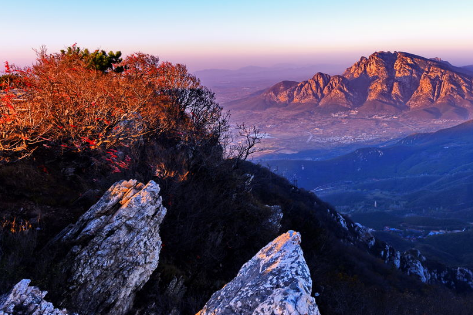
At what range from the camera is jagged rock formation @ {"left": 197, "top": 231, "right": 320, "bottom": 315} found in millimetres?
4652

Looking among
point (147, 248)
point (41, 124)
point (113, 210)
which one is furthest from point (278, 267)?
point (41, 124)

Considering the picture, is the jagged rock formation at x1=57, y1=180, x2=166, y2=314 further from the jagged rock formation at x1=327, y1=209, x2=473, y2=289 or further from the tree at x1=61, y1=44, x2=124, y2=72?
the jagged rock formation at x1=327, y1=209, x2=473, y2=289

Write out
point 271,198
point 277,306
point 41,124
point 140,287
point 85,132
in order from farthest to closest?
1. point 271,198
2. point 85,132
3. point 41,124
4. point 140,287
5. point 277,306

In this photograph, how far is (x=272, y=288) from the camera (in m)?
4.99

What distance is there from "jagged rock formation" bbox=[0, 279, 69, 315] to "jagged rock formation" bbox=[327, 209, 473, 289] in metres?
56.8

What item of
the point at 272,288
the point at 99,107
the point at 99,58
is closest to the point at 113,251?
the point at 272,288

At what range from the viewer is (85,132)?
14141 mm

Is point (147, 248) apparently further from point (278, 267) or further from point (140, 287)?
point (278, 267)

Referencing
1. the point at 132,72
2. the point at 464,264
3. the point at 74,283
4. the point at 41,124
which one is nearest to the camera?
the point at 74,283

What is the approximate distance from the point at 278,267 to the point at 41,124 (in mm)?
12458

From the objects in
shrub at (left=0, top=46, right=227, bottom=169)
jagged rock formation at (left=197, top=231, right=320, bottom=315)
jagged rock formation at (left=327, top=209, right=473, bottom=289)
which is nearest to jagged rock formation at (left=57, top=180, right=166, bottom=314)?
jagged rock formation at (left=197, top=231, right=320, bottom=315)

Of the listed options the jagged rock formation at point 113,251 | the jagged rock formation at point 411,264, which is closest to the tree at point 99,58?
the jagged rock formation at point 113,251

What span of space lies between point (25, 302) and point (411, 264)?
67.6m

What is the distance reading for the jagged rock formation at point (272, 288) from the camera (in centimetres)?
465
